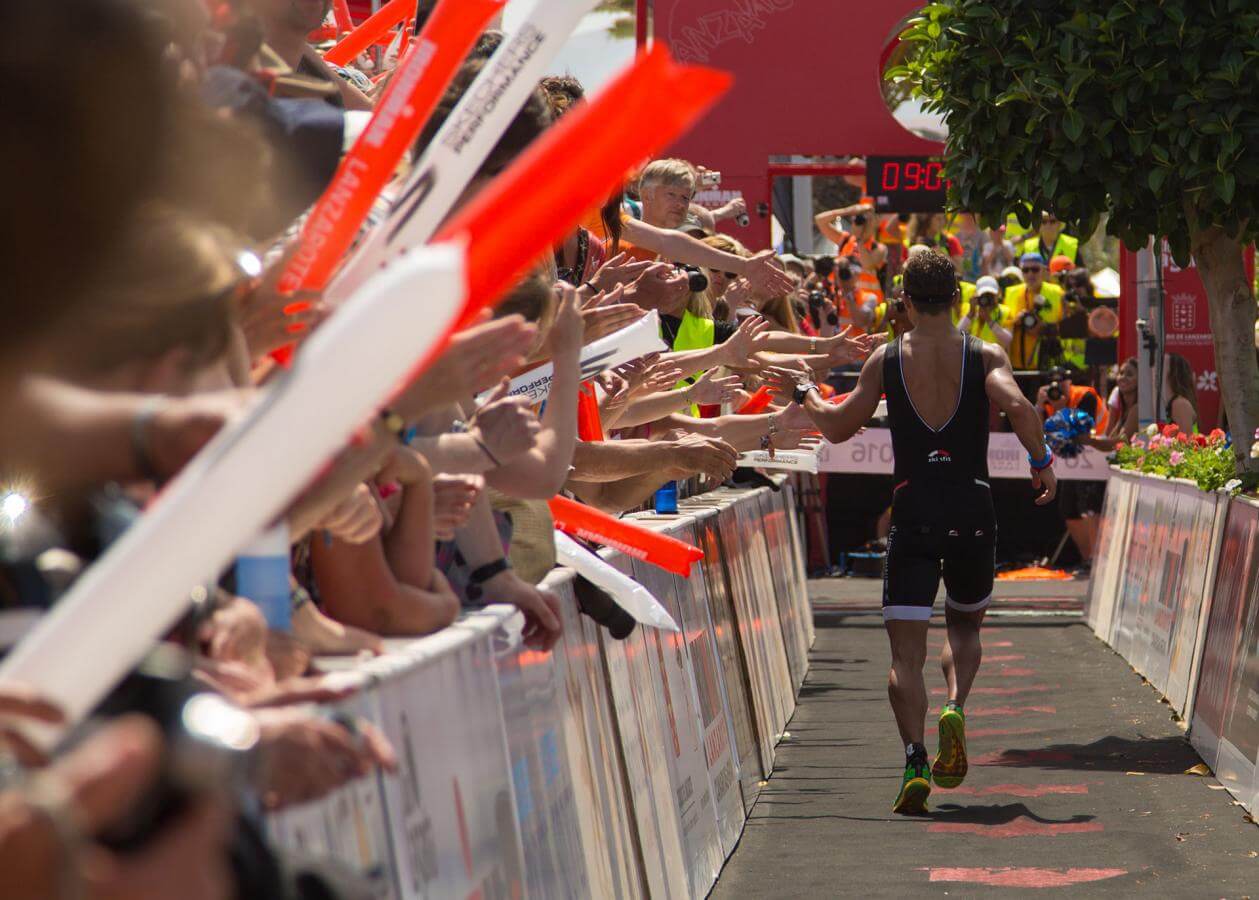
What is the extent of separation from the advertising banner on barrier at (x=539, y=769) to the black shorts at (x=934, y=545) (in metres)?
4.26

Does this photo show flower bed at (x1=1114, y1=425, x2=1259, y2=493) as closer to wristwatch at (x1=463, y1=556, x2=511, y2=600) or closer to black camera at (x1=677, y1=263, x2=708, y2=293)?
black camera at (x1=677, y1=263, x2=708, y2=293)

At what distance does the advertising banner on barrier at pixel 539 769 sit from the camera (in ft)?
12.3

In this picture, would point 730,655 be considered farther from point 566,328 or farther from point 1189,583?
point 566,328

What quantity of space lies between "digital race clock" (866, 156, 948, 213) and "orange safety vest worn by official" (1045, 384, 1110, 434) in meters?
2.28

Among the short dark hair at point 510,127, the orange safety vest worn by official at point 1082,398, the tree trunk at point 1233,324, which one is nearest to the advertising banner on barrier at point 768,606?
the tree trunk at point 1233,324

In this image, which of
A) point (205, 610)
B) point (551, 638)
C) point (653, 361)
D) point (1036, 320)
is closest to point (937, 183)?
point (1036, 320)

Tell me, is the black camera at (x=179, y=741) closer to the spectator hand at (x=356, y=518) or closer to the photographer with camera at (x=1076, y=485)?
the spectator hand at (x=356, y=518)

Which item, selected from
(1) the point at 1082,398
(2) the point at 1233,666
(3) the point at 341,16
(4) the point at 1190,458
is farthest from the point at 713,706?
(1) the point at 1082,398

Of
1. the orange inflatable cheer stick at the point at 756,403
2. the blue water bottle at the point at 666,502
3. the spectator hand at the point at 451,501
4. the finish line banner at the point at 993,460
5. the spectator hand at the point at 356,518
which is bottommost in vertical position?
the finish line banner at the point at 993,460

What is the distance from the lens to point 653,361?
7352mm

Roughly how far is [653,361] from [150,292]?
17.2ft

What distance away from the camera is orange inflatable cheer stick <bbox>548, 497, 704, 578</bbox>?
5.48m

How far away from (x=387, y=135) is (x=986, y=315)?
669 inches

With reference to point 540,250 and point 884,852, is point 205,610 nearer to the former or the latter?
point 540,250
